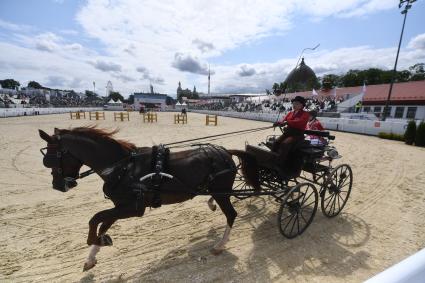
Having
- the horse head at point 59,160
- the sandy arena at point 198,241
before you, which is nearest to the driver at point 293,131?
the sandy arena at point 198,241

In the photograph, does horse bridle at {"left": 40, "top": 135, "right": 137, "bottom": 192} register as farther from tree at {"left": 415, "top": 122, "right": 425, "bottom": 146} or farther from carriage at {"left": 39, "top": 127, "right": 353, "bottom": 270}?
tree at {"left": 415, "top": 122, "right": 425, "bottom": 146}

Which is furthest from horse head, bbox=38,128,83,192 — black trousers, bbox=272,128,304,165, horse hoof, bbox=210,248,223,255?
black trousers, bbox=272,128,304,165

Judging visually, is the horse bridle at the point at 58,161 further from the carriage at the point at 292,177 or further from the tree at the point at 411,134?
the tree at the point at 411,134

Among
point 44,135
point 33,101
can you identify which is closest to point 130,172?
point 44,135

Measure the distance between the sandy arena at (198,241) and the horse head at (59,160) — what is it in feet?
3.81

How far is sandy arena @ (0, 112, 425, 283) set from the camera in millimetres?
3357

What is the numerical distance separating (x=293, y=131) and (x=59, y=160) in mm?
3759

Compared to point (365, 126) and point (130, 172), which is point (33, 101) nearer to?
point (365, 126)

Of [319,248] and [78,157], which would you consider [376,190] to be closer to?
[319,248]

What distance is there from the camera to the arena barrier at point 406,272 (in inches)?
46.1

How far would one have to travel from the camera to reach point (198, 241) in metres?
4.11

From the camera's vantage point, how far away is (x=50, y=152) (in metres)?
3.28

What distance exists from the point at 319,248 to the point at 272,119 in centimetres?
2656

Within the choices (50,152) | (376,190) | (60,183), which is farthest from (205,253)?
(376,190)
